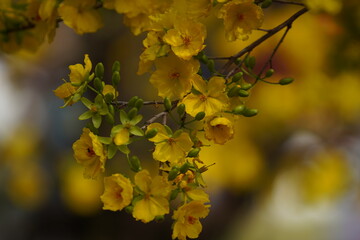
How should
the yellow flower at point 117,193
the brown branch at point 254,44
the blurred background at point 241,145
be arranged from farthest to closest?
the blurred background at point 241,145 → the brown branch at point 254,44 → the yellow flower at point 117,193

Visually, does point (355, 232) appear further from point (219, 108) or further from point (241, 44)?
point (219, 108)

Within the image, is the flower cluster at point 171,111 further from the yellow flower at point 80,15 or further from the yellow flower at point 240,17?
the yellow flower at point 80,15

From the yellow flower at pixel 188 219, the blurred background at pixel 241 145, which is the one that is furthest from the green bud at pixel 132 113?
the blurred background at pixel 241 145

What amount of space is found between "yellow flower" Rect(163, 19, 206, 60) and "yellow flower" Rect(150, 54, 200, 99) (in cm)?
2

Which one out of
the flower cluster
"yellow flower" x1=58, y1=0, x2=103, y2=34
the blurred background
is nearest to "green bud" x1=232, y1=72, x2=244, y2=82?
the flower cluster

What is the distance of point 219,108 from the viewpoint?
0.65 metres

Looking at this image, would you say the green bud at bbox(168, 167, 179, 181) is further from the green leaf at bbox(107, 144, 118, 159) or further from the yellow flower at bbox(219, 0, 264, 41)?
the yellow flower at bbox(219, 0, 264, 41)

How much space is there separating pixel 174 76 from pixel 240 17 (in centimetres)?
10

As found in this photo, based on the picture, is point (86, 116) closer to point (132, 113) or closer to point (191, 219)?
point (132, 113)

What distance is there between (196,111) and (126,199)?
0.11m

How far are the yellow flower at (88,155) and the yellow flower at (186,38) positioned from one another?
0.12 meters

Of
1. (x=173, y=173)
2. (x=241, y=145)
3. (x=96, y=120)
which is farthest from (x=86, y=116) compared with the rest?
(x=241, y=145)

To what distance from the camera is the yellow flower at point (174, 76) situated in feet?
2.17

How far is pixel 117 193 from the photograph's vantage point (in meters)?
0.63
